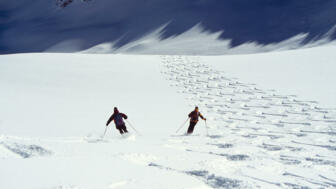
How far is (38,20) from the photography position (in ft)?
166

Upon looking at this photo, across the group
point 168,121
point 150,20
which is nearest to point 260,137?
point 168,121

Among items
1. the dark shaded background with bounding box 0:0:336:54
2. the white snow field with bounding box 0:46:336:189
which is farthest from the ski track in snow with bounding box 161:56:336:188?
the dark shaded background with bounding box 0:0:336:54

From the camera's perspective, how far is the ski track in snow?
5.02 meters

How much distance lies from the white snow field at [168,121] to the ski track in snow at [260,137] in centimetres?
3

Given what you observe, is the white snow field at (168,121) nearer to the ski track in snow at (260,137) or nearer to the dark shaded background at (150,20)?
the ski track in snow at (260,137)

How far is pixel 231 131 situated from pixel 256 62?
38.4 feet

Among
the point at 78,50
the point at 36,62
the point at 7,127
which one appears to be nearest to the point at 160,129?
the point at 7,127

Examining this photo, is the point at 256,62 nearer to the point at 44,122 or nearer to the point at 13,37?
the point at 44,122

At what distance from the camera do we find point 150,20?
4059 cm

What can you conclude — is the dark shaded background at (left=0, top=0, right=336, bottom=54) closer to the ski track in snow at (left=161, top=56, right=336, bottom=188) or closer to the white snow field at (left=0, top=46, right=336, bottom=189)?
the white snow field at (left=0, top=46, right=336, bottom=189)

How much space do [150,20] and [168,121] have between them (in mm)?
31014

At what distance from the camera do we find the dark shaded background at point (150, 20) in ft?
108

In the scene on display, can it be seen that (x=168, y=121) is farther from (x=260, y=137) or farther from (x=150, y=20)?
(x=150, y=20)

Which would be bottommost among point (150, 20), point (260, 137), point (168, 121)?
point (260, 137)
